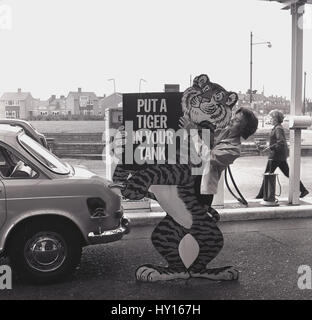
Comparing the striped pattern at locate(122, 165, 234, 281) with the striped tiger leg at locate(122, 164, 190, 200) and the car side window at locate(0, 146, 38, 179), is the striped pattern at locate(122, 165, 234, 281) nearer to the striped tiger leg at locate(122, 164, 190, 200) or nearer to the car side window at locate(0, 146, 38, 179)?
the striped tiger leg at locate(122, 164, 190, 200)

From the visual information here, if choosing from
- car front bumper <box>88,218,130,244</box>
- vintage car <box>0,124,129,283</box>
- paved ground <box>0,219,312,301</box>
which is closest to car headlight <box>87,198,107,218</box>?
vintage car <box>0,124,129,283</box>

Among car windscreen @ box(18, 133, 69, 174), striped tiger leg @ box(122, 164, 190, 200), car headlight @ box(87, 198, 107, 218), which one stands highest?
car windscreen @ box(18, 133, 69, 174)

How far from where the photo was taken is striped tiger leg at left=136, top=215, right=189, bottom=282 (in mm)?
4977

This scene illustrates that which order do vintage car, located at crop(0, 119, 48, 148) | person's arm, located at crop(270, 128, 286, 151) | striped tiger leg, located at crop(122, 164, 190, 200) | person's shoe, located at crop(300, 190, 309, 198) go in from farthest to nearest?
person's shoe, located at crop(300, 190, 309, 198)
person's arm, located at crop(270, 128, 286, 151)
vintage car, located at crop(0, 119, 48, 148)
striped tiger leg, located at crop(122, 164, 190, 200)

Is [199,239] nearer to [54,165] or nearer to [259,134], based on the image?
[54,165]

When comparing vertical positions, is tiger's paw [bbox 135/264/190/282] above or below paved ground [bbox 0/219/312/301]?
above

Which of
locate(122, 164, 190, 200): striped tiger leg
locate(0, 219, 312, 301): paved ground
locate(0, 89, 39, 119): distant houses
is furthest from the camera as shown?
locate(0, 89, 39, 119): distant houses

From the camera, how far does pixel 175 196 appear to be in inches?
196

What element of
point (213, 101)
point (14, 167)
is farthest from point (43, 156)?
point (213, 101)

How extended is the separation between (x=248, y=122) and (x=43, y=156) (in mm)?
2186

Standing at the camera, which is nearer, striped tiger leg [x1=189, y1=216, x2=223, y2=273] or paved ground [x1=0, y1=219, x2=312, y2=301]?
paved ground [x1=0, y1=219, x2=312, y2=301]

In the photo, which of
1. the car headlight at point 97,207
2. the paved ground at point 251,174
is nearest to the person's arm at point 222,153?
the car headlight at point 97,207

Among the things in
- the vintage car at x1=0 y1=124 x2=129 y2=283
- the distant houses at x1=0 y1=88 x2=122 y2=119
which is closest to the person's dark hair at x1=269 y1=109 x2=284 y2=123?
the distant houses at x1=0 y1=88 x2=122 y2=119

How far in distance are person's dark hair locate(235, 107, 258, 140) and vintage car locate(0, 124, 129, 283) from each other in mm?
A: 1506
